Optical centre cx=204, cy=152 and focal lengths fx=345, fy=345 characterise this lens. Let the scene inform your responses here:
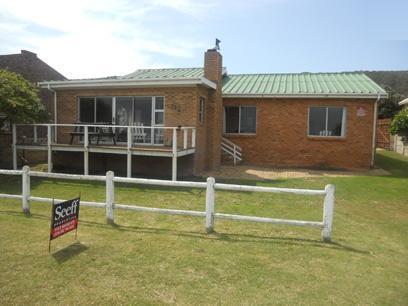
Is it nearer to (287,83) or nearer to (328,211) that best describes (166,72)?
(287,83)

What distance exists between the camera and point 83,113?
46.7ft

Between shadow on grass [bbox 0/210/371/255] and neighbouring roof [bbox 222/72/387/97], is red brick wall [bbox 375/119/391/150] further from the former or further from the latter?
shadow on grass [bbox 0/210/371/255]

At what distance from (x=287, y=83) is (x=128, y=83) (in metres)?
9.00

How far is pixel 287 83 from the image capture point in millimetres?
18016

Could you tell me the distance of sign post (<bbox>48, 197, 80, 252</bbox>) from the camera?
5168mm

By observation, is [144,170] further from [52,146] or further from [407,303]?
[407,303]

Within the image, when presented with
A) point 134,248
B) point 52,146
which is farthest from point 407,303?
point 52,146

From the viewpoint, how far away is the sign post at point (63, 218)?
5.17 m

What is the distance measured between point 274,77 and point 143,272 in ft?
56.4

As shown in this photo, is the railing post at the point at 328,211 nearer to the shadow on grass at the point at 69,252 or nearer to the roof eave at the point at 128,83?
the shadow on grass at the point at 69,252

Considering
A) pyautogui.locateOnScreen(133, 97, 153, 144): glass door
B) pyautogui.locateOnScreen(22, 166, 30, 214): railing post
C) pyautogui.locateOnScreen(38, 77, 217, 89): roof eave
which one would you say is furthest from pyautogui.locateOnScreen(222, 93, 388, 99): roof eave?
pyautogui.locateOnScreen(22, 166, 30, 214): railing post

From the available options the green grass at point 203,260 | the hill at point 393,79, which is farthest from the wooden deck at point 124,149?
the hill at point 393,79

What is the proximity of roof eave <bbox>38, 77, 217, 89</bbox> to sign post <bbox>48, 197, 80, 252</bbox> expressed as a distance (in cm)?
726

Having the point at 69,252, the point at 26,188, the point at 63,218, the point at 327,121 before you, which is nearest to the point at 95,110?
the point at 26,188
